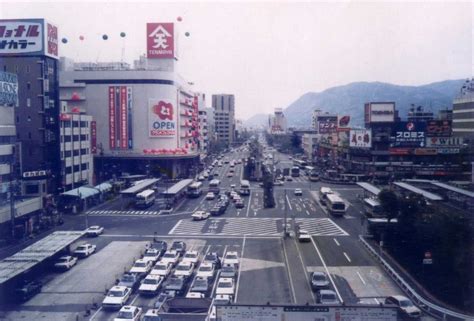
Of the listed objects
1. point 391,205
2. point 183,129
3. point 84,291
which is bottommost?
point 84,291

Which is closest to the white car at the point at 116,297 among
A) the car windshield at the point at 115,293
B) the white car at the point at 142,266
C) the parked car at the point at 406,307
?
the car windshield at the point at 115,293

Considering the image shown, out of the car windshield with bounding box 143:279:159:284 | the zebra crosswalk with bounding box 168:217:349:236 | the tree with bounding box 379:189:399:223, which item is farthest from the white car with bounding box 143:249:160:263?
the tree with bounding box 379:189:399:223

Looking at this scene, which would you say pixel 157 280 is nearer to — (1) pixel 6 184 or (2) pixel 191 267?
(2) pixel 191 267

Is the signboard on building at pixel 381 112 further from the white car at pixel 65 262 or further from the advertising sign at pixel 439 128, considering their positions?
the white car at pixel 65 262

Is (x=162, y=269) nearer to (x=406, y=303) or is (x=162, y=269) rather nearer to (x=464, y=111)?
(x=406, y=303)

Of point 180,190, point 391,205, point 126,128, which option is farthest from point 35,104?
point 391,205

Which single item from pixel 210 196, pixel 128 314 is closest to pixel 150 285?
pixel 128 314
